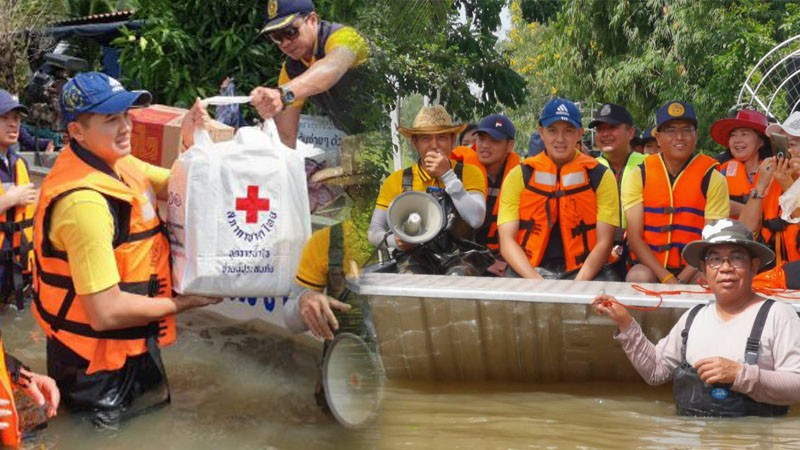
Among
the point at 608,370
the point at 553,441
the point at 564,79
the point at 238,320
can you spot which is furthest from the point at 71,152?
the point at 564,79

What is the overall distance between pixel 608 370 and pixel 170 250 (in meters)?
2.00

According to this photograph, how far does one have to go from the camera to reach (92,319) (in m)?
3.05

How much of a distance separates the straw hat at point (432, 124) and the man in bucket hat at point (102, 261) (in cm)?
169

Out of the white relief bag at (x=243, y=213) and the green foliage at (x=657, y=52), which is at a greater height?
the green foliage at (x=657, y=52)

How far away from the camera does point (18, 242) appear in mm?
5473

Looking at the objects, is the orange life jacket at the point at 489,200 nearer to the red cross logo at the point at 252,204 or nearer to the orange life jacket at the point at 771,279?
the orange life jacket at the point at 771,279

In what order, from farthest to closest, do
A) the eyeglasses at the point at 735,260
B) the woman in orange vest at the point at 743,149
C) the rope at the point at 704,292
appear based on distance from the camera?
the woman in orange vest at the point at 743,149 < the rope at the point at 704,292 < the eyeglasses at the point at 735,260

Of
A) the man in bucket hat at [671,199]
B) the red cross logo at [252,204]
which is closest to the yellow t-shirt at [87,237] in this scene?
the red cross logo at [252,204]

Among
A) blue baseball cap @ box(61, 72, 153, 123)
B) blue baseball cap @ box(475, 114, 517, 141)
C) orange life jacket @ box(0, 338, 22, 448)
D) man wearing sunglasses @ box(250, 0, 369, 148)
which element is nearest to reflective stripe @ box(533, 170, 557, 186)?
blue baseball cap @ box(475, 114, 517, 141)

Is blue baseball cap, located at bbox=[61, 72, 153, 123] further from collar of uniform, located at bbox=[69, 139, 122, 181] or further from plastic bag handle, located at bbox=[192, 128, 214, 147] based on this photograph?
plastic bag handle, located at bbox=[192, 128, 214, 147]

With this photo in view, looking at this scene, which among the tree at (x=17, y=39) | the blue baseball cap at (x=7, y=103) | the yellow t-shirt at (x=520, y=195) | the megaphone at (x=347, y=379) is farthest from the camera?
the tree at (x=17, y=39)

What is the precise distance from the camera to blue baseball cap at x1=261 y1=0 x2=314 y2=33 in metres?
3.09

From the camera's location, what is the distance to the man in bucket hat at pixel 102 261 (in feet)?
9.70

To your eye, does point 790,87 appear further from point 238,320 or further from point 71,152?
point 71,152
